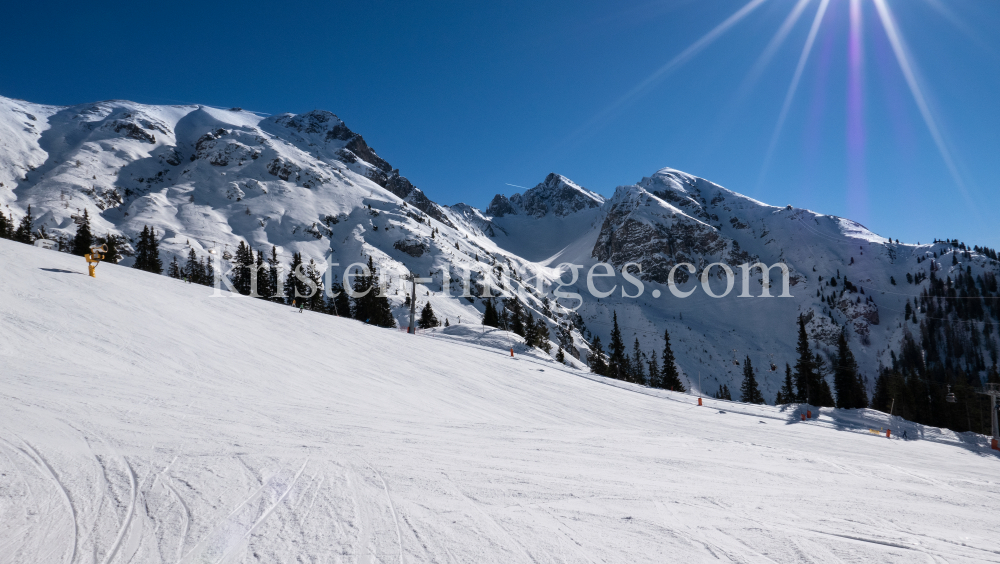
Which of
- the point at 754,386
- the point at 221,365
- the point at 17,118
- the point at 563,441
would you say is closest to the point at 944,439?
the point at 563,441

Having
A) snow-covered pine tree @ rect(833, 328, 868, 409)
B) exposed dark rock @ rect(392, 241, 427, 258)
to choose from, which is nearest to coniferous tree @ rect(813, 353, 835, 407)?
snow-covered pine tree @ rect(833, 328, 868, 409)

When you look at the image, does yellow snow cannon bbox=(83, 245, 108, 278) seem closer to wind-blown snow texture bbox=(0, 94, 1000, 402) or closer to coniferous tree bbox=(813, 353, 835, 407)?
coniferous tree bbox=(813, 353, 835, 407)

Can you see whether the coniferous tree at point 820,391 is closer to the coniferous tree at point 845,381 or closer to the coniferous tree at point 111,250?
the coniferous tree at point 845,381

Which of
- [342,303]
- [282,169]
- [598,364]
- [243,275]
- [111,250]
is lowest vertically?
[598,364]

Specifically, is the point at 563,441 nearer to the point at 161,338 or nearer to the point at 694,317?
the point at 161,338

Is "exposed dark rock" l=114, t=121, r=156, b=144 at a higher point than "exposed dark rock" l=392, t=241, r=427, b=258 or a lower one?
higher

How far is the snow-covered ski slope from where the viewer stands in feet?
13.8

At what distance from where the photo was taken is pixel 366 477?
584 centimetres

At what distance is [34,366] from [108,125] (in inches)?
10234

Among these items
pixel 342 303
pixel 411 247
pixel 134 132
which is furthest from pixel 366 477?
pixel 134 132

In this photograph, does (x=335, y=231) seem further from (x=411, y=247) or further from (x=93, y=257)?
(x=93, y=257)

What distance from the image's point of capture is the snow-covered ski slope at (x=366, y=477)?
4.21m
